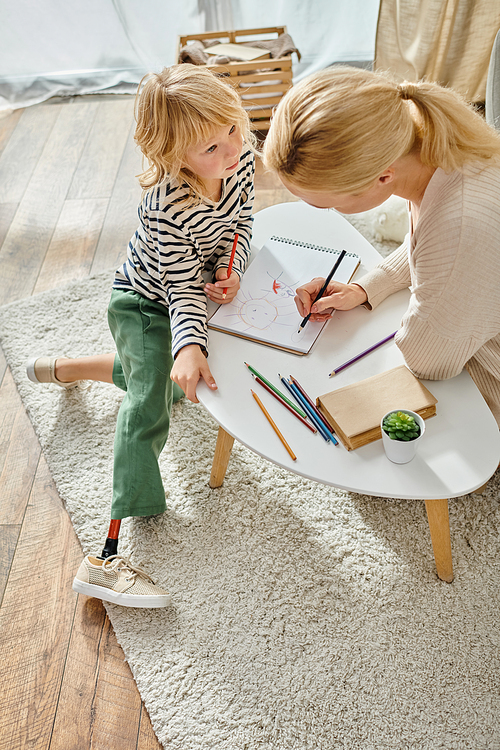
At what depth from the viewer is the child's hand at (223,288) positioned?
1060 mm

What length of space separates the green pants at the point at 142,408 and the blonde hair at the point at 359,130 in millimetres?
522

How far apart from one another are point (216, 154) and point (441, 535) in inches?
32.1

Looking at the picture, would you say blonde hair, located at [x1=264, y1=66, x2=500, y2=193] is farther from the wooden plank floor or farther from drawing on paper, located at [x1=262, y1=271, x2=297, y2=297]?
the wooden plank floor

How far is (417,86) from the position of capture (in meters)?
0.75

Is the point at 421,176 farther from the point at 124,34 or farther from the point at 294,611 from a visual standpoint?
the point at 124,34

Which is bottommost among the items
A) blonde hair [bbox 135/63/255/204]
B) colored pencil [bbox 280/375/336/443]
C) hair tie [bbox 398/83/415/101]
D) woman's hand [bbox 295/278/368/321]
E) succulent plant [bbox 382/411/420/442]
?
colored pencil [bbox 280/375/336/443]

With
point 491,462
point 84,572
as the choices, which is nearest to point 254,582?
point 84,572

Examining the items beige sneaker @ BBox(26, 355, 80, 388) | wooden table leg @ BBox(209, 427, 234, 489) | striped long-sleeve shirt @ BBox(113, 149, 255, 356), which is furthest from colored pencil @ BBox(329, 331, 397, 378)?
beige sneaker @ BBox(26, 355, 80, 388)

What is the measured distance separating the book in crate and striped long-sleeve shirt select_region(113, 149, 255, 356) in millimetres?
264

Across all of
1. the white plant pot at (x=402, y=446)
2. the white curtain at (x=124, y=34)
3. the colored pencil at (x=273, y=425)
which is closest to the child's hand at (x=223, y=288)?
the colored pencil at (x=273, y=425)

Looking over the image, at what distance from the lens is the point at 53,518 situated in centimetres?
134

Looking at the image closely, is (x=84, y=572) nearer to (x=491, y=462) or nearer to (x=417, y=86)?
(x=491, y=462)

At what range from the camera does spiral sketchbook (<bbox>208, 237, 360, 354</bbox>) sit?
1003 millimetres

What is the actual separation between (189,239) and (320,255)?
263 mm
